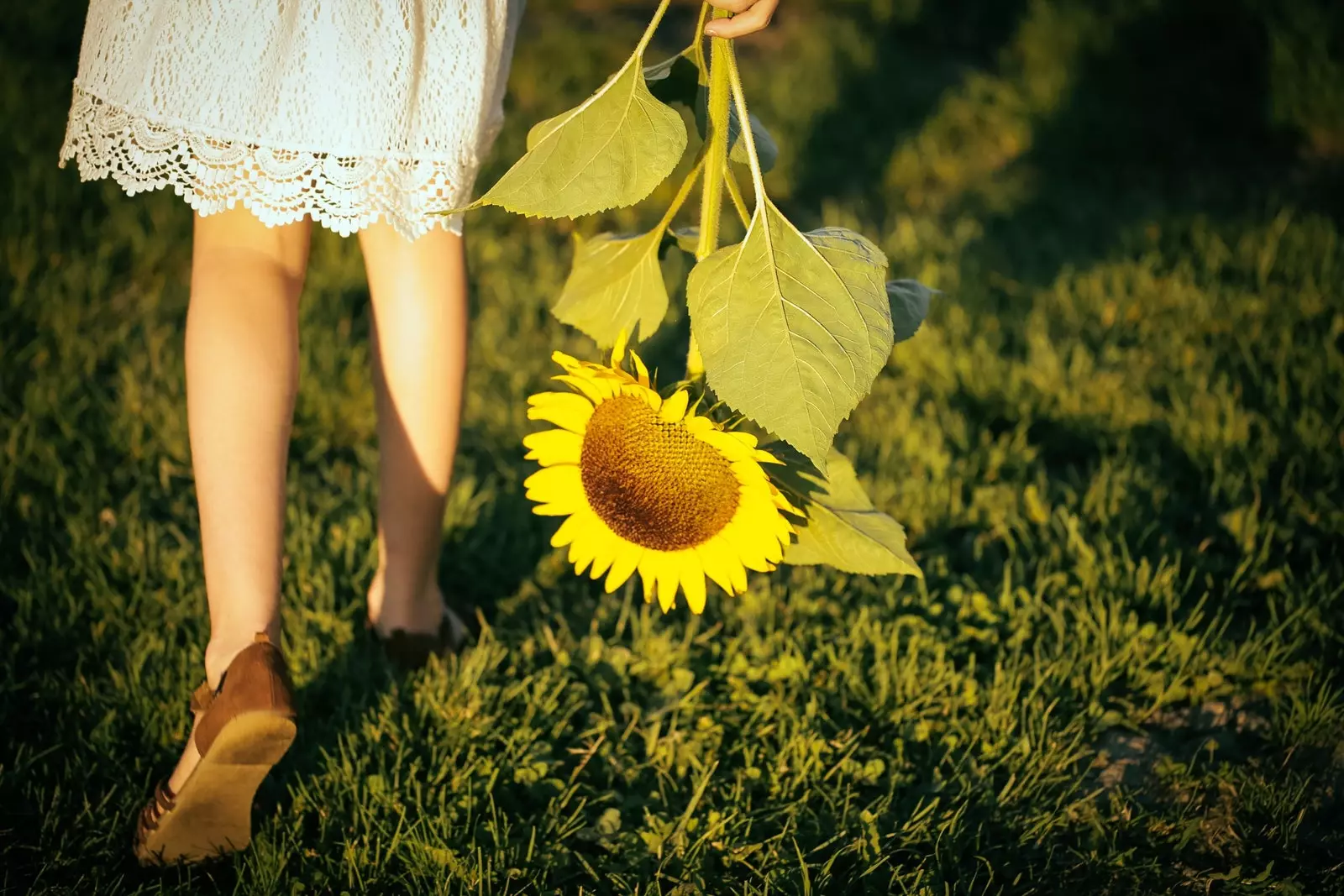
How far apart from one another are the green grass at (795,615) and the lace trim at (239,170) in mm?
751

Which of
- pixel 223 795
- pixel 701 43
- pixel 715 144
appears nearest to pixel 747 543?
pixel 715 144

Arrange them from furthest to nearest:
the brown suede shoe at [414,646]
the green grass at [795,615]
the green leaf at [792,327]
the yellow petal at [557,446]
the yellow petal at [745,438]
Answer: the brown suede shoe at [414,646]
the green grass at [795,615]
the yellow petal at [557,446]
the yellow petal at [745,438]
the green leaf at [792,327]

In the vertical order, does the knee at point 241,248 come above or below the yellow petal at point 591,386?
above

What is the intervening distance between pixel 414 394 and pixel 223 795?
0.60 meters

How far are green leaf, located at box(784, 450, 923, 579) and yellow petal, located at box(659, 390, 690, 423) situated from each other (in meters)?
0.21

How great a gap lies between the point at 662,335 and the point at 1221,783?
64.8 inches

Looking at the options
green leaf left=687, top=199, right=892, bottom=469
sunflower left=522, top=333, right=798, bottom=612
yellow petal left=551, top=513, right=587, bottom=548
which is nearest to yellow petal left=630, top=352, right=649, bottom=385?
sunflower left=522, top=333, right=798, bottom=612

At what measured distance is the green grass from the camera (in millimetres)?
1571

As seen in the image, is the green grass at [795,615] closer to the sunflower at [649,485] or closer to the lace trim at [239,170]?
the sunflower at [649,485]

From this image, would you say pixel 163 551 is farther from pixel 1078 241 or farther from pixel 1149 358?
pixel 1078 241

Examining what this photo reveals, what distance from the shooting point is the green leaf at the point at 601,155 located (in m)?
1.22

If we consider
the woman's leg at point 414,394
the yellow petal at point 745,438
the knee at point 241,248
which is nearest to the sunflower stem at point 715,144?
the yellow petal at point 745,438

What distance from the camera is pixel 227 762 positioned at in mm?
1412

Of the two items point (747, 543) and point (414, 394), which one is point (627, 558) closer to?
point (747, 543)
